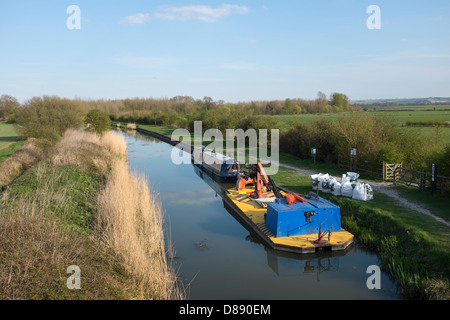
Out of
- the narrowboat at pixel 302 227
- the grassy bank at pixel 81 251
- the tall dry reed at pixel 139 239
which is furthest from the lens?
the narrowboat at pixel 302 227

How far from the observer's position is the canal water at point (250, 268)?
29.4 ft

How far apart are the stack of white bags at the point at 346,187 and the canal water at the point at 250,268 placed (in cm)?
292

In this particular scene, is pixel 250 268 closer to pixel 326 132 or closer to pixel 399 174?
pixel 399 174

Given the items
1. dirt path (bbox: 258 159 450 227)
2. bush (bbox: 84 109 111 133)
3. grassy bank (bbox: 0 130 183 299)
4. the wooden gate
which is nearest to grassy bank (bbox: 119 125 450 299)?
dirt path (bbox: 258 159 450 227)

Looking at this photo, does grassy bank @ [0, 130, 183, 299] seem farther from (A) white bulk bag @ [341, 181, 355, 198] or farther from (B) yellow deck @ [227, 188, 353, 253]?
(A) white bulk bag @ [341, 181, 355, 198]

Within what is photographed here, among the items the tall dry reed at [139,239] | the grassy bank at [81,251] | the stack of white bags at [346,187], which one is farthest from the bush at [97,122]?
the stack of white bags at [346,187]

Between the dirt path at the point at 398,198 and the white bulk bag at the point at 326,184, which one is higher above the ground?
the white bulk bag at the point at 326,184

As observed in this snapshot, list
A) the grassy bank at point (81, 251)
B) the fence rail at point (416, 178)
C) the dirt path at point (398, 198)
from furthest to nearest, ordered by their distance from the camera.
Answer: the fence rail at point (416, 178) → the dirt path at point (398, 198) → the grassy bank at point (81, 251)

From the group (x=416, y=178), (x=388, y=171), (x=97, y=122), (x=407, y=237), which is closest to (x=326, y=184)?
(x=388, y=171)

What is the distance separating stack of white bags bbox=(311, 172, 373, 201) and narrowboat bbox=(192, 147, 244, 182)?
5.13 m

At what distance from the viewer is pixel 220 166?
22250 millimetres

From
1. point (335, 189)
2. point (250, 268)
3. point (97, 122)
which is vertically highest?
point (97, 122)

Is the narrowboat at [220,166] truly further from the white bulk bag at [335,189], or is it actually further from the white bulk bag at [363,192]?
the white bulk bag at [363,192]

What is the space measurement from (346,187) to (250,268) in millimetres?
6135
